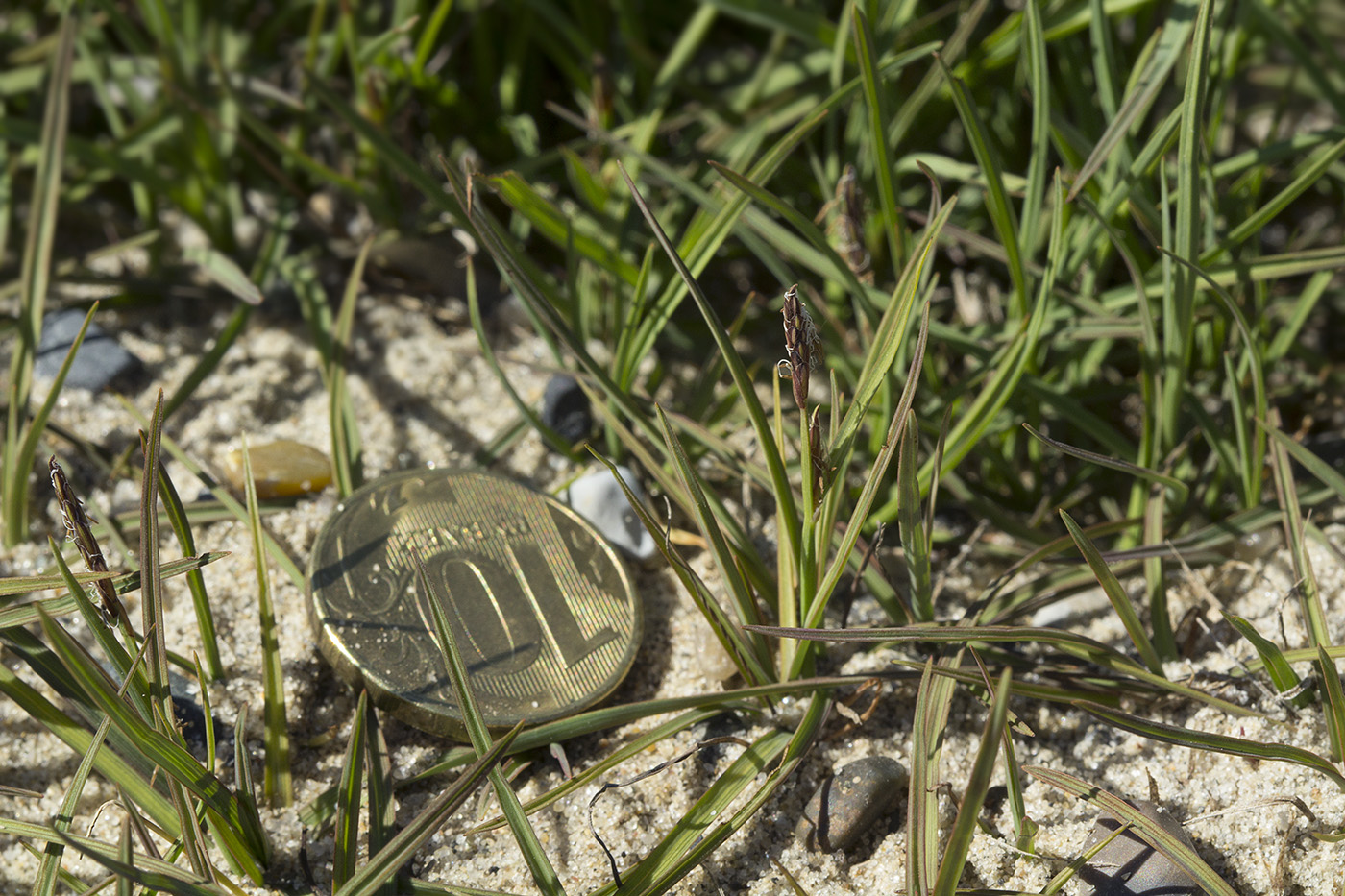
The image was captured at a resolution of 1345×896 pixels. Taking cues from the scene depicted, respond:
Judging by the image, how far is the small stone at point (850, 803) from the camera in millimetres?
1121

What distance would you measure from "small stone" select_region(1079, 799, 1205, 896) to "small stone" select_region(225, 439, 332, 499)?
114 cm

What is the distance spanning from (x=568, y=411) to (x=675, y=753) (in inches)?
23.0

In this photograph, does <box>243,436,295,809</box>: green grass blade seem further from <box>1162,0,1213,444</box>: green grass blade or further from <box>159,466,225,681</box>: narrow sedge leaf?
<box>1162,0,1213,444</box>: green grass blade

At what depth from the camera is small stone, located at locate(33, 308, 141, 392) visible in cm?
158

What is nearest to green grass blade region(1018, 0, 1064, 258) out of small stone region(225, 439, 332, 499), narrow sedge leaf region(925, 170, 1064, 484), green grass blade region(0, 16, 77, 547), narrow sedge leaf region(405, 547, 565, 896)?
narrow sedge leaf region(925, 170, 1064, 484)

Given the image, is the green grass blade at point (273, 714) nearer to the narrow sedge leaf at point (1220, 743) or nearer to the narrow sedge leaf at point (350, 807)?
the narrow sedge leaf at point (350, 807)

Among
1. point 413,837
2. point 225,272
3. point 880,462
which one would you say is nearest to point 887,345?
point 880,462

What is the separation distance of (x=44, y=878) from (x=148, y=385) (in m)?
0.89

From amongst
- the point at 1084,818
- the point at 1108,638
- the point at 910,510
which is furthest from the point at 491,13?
the point at 1084,818

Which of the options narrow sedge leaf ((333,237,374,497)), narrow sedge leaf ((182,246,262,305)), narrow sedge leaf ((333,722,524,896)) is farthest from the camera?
narrow sedge leaf ((182,246,262,305))

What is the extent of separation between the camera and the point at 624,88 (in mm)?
1898

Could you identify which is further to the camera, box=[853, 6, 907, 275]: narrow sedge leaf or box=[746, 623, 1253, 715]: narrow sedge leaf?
box=[853, 6, 907, 275]: narrow sedge leaf

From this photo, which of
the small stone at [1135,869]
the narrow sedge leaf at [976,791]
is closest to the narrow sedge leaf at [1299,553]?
the small stone at [1135,869]

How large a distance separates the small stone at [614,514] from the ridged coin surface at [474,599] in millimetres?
58
